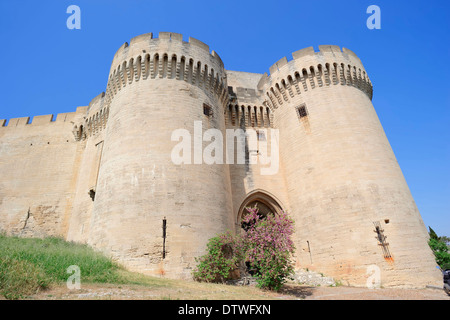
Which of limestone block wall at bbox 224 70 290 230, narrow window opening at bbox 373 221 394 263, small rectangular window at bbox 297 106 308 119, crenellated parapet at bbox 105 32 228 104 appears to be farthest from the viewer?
small rectangular window at bbox 297 106 308 119

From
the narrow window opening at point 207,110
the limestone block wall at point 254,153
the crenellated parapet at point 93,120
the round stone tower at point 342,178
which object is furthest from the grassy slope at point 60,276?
the crenellated parapet at point 93,120

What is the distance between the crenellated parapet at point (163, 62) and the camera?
1146 cm

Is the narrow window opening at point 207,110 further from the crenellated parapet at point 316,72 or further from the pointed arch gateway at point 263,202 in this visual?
the crenellated parapet at point 316,72

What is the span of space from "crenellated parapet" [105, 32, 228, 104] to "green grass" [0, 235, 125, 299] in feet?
24.8

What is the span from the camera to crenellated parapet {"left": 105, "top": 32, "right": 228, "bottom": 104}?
11.5m

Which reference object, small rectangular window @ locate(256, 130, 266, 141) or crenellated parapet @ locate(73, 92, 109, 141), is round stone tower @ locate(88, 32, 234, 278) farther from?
small rectangular window @ locate(256, 130, 266, 141)

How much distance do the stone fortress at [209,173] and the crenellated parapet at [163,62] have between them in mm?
61

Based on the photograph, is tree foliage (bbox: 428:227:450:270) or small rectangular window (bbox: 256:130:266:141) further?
small rectangular window (bbox: 256:130:266:141)

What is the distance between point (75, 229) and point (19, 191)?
4.88m

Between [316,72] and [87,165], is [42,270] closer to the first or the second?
[87,165]

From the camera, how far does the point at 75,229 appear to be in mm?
13258

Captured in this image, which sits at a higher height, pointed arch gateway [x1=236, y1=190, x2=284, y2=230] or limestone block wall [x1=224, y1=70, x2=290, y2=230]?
limestone block wall [x1=224, y1=70, x2=290, y2=230]

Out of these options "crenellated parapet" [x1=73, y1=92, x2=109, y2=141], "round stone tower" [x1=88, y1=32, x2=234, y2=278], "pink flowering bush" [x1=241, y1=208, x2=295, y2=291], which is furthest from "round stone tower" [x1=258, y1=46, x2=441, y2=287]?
"crenellated parapet" [x1=73, y1=92, x2=109, y2=141]
